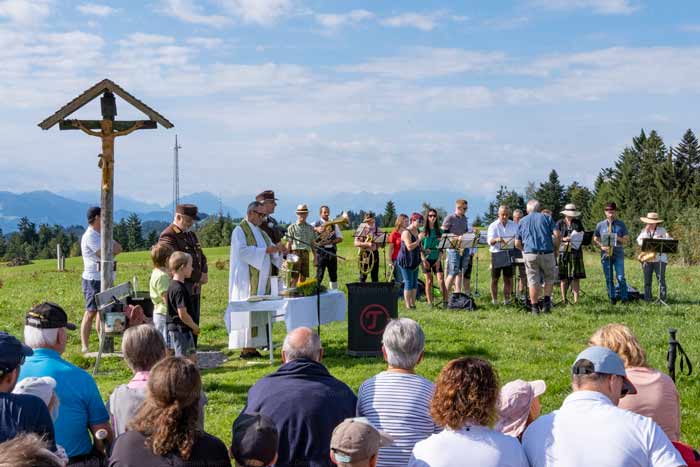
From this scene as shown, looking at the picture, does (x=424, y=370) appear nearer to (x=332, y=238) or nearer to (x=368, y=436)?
(x=368, y=436)

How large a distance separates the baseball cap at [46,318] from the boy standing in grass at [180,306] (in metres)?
2.74

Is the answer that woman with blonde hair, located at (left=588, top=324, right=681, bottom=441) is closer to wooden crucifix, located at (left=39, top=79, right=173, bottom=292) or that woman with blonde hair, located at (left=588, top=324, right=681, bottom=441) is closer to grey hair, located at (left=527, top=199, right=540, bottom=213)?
wooden crucifix, located at (left=39, top=79, right=173, bottom=292)

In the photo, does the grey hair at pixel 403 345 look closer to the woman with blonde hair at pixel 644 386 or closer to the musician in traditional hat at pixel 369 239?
the woman with blonde hair at pixel 644 386

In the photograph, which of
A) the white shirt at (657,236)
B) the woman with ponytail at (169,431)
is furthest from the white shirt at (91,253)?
the white shirt at (657,236)

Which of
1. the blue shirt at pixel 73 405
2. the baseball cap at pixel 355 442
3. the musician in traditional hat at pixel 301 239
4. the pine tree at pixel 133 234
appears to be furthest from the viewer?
the pine tree at pixel 133 234

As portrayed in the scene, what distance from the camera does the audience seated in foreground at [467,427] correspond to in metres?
3.76

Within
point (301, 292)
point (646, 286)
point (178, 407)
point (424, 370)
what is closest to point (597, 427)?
point (178, 407)

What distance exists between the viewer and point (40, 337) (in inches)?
195

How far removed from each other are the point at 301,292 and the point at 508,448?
264 inches

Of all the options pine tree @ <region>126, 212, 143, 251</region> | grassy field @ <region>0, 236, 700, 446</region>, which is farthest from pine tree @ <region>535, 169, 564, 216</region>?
grassy field @ <region>0, 236, 700, 446</region>

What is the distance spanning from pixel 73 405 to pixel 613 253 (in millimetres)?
12504

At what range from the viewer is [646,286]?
15.4m

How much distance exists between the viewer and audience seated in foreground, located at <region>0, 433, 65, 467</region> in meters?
2.07

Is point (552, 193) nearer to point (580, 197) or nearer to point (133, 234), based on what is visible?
point (580, 197)
